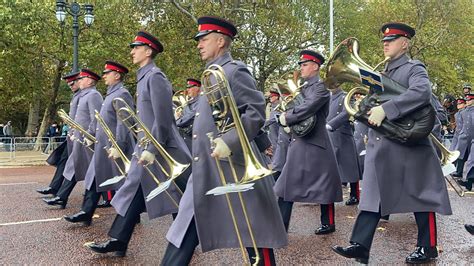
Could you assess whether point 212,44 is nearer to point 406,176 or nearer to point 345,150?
point 406,176

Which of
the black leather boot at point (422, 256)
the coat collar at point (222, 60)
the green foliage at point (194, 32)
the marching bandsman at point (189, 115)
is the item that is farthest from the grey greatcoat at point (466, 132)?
the green foliage at point (194, 32)

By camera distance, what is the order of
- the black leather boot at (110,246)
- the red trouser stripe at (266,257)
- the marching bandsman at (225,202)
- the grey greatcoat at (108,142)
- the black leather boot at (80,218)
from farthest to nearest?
1. the black leather boot at (80,218)
2. the grey greatcoat at (108,142)
3. the black leather boot at (110,246)
4. the red trouser stripe at (266,257)
5. the marching bandsman at (225,202)

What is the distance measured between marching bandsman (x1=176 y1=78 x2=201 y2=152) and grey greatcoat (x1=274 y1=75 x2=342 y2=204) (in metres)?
1.70

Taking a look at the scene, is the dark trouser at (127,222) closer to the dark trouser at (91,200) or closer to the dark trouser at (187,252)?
the dark trouser at (187,252)

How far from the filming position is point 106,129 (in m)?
6.07

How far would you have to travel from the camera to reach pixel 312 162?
240 inches

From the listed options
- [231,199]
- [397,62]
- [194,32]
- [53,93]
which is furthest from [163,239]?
[53,93]

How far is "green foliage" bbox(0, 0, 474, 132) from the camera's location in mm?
20609

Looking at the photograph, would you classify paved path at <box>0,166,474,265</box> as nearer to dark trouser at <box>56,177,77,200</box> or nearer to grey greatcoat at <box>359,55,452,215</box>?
dark trouser at <box>56,177,77,200</box>

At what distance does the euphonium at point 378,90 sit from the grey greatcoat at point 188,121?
3263 millimetres

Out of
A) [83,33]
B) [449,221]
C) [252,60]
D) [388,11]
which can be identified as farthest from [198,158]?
[388,11]

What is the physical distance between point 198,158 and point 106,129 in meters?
2.56

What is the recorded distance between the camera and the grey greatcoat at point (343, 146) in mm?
8336

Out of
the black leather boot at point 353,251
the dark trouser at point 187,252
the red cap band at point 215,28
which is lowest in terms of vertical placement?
the black leather boot at point 353,251
